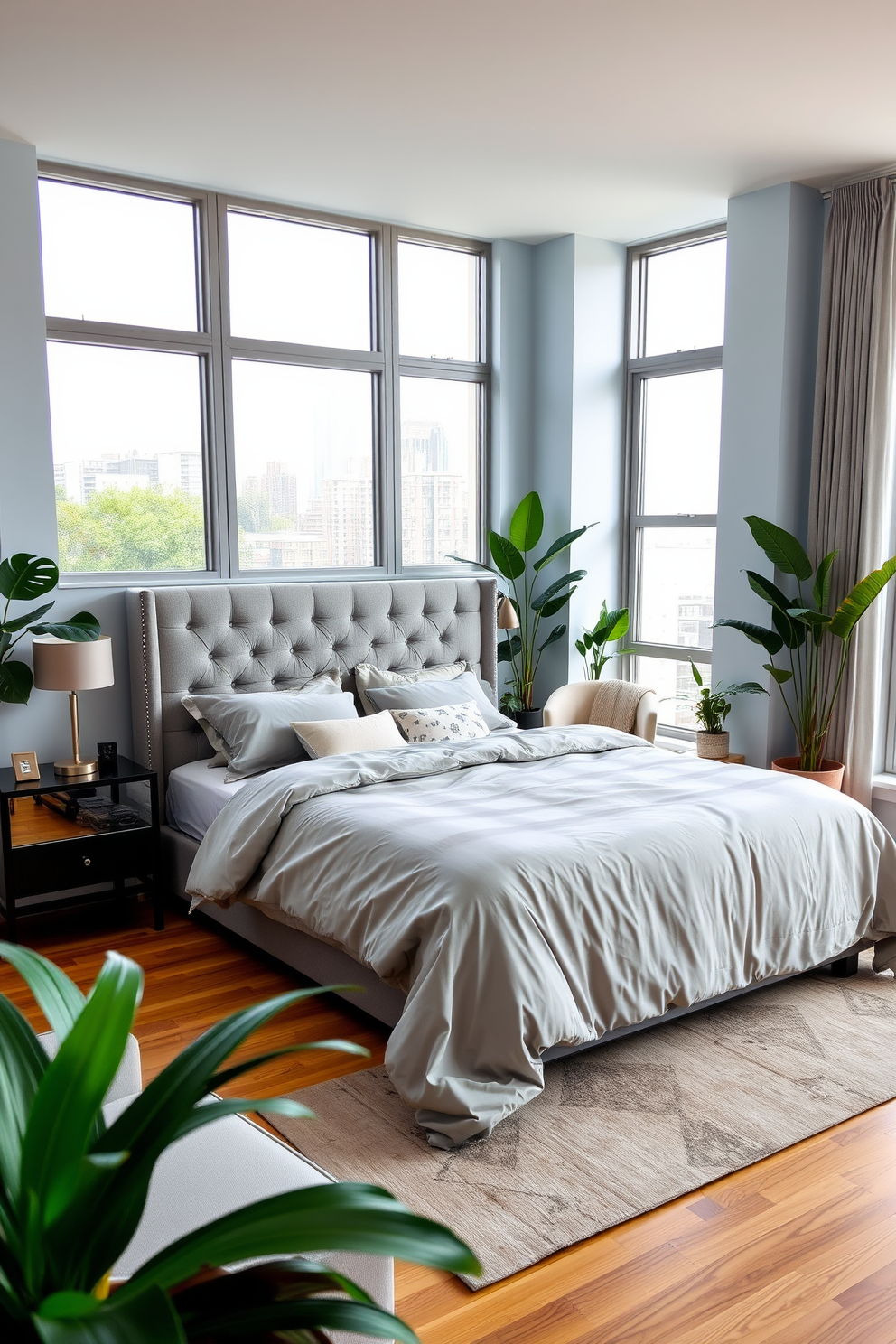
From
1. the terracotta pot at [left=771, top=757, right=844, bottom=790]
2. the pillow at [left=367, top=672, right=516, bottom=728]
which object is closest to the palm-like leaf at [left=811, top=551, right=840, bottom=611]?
the terracotta pot at [left=771, top=757, right=844, bottom=790]

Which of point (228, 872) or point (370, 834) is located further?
point (228, 872)

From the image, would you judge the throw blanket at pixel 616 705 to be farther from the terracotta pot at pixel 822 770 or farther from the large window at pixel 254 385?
the large window at pixel 254 385

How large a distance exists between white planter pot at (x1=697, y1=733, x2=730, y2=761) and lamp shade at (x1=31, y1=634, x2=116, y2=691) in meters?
2.78

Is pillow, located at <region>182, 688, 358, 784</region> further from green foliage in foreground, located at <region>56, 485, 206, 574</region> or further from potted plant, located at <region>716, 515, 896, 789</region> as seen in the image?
potted plant, located at <region>716, 515, 896, 789</region>

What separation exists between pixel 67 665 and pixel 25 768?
1.40ft

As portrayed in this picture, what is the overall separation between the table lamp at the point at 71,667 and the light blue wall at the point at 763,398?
294 centimetres

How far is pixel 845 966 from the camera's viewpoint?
3.65 meters

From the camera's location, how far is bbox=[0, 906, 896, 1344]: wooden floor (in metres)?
2.02

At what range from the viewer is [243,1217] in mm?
811

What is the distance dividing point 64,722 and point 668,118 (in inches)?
133

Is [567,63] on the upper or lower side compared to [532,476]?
upper

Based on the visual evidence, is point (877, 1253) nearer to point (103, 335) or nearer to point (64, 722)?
point (64, 722)

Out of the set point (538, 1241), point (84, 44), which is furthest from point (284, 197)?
point (538, 1241)

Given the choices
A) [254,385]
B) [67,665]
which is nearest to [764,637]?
[254,385]
